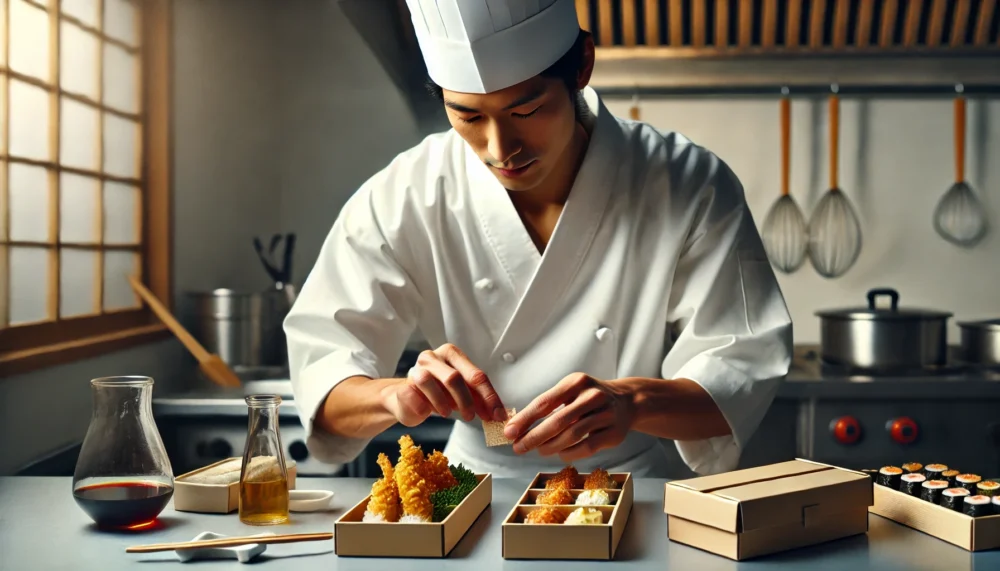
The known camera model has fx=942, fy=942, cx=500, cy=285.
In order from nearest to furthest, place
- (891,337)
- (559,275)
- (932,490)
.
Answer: (932,490) < (559,275) < (891,337)

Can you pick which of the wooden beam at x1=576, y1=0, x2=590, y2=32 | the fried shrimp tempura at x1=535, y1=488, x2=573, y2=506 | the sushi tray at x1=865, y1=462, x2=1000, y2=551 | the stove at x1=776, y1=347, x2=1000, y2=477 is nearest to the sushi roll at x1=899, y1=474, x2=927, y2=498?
the sushi tray at x1=865, y1=462, x2=1000, y2=551

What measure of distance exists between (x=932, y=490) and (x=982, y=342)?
5.82ft

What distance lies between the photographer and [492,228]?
5.75ft

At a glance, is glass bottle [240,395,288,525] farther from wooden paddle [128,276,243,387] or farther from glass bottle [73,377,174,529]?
wooden paddle [128,276,243,387]

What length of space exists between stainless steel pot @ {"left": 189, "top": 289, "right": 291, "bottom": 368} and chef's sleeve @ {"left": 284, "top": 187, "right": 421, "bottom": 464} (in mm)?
1238

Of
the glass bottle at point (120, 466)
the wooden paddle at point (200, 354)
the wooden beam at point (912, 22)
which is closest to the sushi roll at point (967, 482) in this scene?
the glass bottle at point (120, 466)

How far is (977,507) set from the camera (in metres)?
1.11

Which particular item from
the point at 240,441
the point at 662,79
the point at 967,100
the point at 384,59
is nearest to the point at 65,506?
the point at 240,441

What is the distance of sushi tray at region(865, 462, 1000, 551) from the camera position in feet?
3.62

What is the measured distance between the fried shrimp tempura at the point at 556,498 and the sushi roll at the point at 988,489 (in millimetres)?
506

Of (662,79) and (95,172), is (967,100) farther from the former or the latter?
(95,172)

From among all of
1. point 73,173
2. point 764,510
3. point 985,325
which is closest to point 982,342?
point 985,325

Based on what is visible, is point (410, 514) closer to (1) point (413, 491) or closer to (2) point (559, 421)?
(1) point (413, 491)

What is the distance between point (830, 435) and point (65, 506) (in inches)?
75.9
